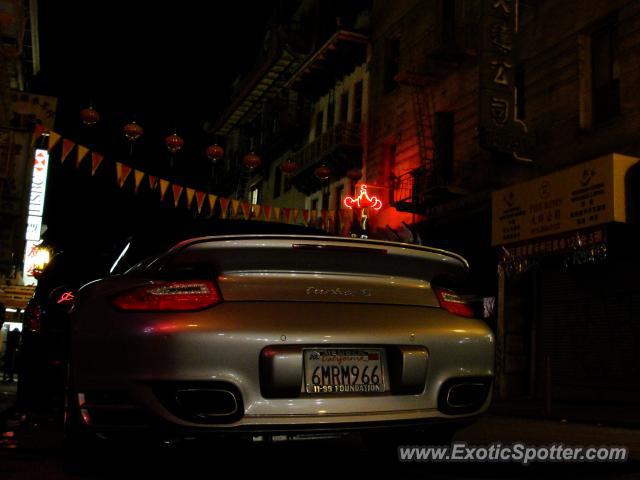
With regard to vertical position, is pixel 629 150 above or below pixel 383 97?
below

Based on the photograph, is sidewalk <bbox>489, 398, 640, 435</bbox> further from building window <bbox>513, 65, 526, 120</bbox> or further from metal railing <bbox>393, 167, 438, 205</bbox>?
building window <bbox>513, 65, 526, 120</bbox>

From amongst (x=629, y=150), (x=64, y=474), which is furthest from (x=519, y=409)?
(x=64, y=474)

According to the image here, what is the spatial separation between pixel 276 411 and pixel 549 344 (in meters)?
13.6

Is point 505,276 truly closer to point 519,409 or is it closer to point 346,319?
point 519,409

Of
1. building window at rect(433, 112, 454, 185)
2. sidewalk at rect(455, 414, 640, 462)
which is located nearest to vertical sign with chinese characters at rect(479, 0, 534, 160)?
building window at rect(433, 112, 454, 185)

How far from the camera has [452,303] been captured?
412cm

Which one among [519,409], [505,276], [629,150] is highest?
[629,150]

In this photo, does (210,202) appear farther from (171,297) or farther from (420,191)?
(171,297)

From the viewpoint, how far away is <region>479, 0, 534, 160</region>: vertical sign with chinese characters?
50.6 feet

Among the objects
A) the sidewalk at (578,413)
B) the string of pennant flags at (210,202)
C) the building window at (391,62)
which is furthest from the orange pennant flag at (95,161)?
the sidewalk at (578,413)

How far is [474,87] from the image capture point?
742 inches

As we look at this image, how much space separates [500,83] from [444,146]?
4.73 metres

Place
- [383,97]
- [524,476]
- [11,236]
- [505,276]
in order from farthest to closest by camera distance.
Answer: [383,97] < [11,236] < [505,276] < [524,476]

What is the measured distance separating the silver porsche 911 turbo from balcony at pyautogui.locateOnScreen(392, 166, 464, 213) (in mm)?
14492
